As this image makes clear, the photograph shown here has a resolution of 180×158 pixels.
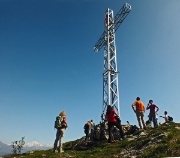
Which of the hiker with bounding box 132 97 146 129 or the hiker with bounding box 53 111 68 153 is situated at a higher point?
the hiker with bounding box 132 97 146 129

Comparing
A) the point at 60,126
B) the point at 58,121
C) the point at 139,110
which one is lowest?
the point at 60,126

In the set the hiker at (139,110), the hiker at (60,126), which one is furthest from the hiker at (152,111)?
the hiker at (60,126)

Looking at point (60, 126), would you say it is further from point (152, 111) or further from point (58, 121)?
point (152, 111)

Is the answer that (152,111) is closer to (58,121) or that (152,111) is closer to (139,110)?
(139,110)

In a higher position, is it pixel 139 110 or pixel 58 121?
pixel 139 110

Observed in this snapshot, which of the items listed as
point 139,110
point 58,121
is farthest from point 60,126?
point 139,110

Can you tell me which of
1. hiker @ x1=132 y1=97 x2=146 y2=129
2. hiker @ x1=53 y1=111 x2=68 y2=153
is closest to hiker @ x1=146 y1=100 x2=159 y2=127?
hiker @ x1=132 y1=97 x2=146 y2=129

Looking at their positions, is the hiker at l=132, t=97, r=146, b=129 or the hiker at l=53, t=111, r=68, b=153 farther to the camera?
the hiker at l=132, t=97, r=146, b=129

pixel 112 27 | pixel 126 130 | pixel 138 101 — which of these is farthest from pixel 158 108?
pixel 112 27

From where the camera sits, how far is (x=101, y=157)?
44.7 ft

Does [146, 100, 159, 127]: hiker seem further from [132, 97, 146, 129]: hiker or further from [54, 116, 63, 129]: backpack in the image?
[54, 116, 63, 129]: backpack

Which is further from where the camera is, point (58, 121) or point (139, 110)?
point (139, 110)

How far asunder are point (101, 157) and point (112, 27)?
23777 mm

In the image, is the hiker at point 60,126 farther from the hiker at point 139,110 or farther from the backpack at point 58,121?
the hiker at point 139,110
